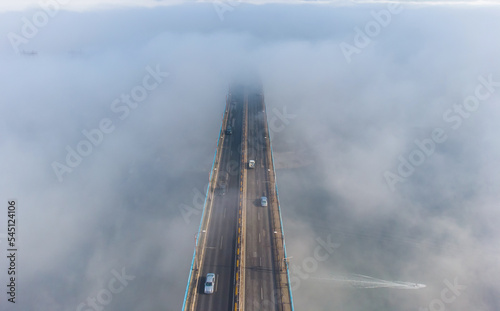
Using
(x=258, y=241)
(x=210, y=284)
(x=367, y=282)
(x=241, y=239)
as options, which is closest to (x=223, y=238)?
(x=241, y=239)

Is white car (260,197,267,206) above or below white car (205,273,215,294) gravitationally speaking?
above

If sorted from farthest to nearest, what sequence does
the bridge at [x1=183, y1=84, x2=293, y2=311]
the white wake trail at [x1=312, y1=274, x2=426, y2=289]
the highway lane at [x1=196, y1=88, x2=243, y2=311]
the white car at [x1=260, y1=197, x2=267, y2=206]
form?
1. the white car at [x1=260, y1=197, x2=267, y2=206]
2. the white wake trail at [x1=312, y1=274, x2=426, y2=289]
3. the bridge at [x1=183, y1=84, x2=293, y2=311]
4. the highway lane at [x1=196, y1=88, x2=243, y2=311]

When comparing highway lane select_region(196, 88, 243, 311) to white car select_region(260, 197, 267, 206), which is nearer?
highway lane select_region(196, 88, 243, 311)

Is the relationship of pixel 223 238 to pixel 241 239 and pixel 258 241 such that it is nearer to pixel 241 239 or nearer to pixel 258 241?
pixel 241 239

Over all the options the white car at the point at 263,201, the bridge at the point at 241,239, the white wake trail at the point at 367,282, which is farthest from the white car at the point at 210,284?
the white wake trail at the point at 367,282

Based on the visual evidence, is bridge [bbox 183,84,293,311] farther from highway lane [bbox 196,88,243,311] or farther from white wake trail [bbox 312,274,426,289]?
white wake trail [bbox 312,274,426,289]

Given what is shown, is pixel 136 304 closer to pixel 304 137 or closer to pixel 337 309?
pixel 337 309

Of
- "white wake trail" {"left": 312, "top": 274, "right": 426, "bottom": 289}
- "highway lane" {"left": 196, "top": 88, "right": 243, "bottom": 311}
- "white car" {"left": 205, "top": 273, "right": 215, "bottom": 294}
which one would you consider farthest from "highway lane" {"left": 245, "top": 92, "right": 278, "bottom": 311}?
"white wake trail" {"left": 312, "top": 274, "right": 426, "bottom": 289}

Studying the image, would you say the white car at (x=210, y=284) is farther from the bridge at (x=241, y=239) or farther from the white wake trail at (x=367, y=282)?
the white wake trail at (x=367, y=282)
